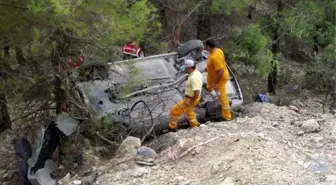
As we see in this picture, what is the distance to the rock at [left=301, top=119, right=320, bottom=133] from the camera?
821 cm

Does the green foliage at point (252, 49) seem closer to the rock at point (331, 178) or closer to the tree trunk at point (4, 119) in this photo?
the tree trunk at point (4, 119)

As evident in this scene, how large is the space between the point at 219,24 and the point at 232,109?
19.2 ft

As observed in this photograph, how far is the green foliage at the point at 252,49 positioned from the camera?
1260 centimetres

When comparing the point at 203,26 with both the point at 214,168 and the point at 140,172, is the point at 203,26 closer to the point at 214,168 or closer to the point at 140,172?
the point at 140,172

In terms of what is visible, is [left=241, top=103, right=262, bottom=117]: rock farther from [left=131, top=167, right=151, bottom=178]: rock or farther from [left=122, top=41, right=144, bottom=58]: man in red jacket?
[left=131, top=167, right=151, bottom=178]: rock

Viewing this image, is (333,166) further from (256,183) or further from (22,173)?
(22,173)

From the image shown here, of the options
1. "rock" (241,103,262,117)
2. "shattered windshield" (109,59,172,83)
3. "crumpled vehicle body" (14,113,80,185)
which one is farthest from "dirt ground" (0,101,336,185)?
"rock" (241,103,262,117)

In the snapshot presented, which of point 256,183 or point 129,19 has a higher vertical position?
point 129,19

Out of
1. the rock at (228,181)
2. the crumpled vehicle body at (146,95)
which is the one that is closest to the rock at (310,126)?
the crumpled vehicle body at (146,95)

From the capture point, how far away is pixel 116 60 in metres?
7.51

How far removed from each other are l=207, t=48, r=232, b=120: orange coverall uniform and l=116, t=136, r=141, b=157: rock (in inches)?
106

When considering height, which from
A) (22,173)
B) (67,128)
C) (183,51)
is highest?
(183,51)

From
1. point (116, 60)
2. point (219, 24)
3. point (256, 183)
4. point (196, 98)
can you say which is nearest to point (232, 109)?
point (196, 98)

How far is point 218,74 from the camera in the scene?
9453 mm
